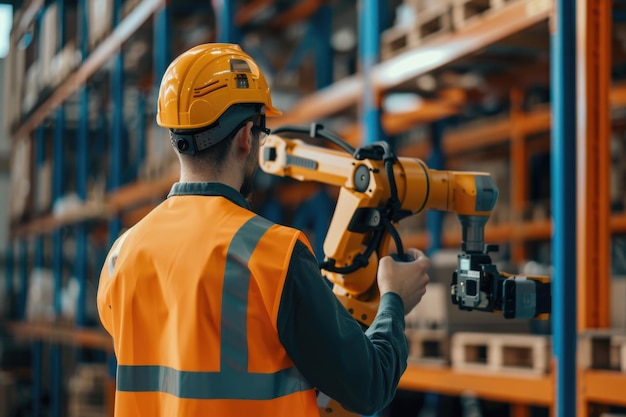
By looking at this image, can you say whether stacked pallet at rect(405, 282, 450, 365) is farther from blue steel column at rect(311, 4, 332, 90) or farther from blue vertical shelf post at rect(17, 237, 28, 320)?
blue vertical shelf post at rect(17, 237, 28, 320)

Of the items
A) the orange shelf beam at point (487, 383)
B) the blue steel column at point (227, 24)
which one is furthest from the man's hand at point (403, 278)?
the blue steel column at point (227, 24)

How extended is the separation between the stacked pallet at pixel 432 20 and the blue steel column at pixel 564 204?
0.59 metres

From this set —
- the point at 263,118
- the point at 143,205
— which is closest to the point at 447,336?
the point at 263,118

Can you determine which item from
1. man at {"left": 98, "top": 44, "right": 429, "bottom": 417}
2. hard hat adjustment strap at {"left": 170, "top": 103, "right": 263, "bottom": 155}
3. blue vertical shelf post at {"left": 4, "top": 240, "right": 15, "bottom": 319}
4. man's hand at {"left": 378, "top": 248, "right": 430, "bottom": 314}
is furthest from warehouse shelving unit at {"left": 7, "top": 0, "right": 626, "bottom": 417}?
hard hat adjustment strap at {"left": 170, "top": 103, "right": 263, "bottom": 155}

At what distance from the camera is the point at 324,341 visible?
192 cm

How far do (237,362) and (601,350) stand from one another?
180 cm

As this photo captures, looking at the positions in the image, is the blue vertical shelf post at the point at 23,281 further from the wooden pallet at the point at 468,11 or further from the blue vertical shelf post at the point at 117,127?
the wooden pallet at the point at 468,11

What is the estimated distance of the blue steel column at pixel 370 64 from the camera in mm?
4770

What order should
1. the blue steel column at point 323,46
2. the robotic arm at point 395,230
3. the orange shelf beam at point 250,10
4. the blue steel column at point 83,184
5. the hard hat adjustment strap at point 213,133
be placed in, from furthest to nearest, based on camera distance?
the blue steel column at point 83,184 < the orange shelf beam at point 250,10 < the blue steel column at point 323,46 < the robotic arm at point 395,230 < the hard hat adjustment strap at point 213,133

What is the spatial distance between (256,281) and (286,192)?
6427 mm

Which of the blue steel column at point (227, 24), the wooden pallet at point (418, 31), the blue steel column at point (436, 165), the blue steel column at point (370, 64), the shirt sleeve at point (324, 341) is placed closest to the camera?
the shirt sleeve at point (324, 341)

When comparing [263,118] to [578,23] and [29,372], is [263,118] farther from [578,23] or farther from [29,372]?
[29,372]

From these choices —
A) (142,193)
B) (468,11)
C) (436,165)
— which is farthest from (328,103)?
(142,193)

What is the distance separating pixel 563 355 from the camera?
132 inches
